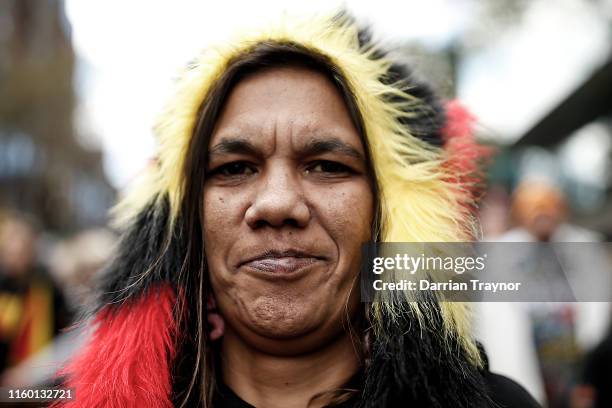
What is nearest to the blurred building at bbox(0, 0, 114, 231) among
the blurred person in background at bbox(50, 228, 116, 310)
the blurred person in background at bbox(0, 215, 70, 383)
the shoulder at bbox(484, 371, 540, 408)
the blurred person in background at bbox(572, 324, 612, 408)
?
the blurred person in background at bbox(50, 228, 116, 310)

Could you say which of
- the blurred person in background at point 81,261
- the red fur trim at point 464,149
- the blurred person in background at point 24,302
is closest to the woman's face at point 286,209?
the red fur trim at point 464,149

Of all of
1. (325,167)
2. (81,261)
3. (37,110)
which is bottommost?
(325,167)

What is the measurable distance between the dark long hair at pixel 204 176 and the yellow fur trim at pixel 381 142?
0.08ft

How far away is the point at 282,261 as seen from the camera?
1486 millimetres

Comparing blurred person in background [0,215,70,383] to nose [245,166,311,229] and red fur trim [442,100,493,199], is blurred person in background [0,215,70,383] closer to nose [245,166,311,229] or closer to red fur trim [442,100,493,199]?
nose [245,166,311,229]

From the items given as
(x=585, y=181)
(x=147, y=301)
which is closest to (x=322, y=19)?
(x=147, y=301)

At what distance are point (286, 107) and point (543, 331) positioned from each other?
240 centimetres

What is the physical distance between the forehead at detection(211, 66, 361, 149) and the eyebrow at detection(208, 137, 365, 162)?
0.07ft

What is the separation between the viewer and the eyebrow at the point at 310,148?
155 cm

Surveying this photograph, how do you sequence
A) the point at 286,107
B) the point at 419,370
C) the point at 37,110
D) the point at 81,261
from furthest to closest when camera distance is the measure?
the point at 37,110, the point at 81,261, the point at 286,107, the point at 419,370

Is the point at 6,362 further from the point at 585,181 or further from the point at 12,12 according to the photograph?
the point at 12,12

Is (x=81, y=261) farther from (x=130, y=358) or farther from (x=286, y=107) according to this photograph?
(x=286, y=107)

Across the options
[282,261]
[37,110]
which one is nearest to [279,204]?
[282,261]

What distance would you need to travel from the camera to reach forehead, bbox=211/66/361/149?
1.56 metres
